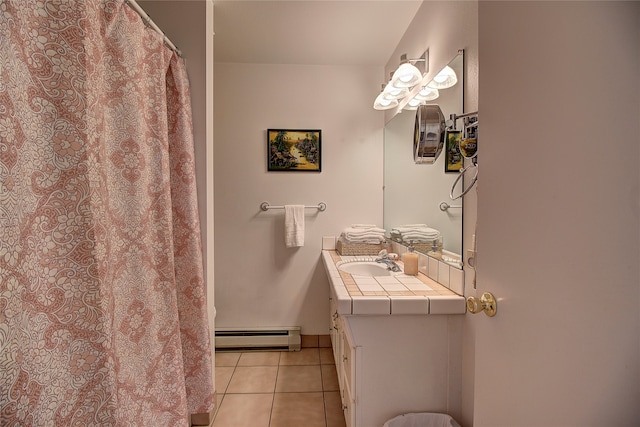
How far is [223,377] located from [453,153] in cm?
209

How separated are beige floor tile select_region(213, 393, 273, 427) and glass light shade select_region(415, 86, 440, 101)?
203 cm

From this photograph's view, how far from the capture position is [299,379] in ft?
6.83

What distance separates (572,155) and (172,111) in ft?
5.00

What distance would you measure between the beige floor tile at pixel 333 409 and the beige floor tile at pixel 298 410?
3cm

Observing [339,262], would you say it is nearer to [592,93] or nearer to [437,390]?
[437,390]

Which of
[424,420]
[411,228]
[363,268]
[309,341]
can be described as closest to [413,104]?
[411,228]

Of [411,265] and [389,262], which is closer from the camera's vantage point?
[411,265]

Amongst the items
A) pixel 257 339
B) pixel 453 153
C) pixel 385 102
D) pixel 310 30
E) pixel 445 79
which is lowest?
pixel 257 339

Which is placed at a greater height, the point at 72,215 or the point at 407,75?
the point at 407,75

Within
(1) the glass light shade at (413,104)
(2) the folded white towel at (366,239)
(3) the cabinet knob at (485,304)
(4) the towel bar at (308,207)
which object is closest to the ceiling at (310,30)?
(1) the glass light shade at (413,104)

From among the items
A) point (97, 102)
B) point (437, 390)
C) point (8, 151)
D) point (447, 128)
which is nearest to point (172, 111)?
point (97, 102)

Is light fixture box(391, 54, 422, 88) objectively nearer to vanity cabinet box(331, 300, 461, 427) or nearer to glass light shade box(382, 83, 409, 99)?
glass light shade box(382, 83, 409, 99)

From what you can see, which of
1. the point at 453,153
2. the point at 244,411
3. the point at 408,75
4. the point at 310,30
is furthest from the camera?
the point at 310,30

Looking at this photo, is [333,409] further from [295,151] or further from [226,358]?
[295,151]
